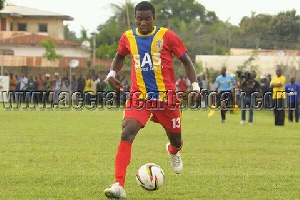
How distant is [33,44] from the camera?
225 feet

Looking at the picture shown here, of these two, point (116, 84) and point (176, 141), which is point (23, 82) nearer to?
point (176, 141)

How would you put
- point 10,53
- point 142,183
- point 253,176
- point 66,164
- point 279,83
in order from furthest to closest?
1. point 10,53
2. point 279,83
3. point 66,164
4. point 253,176
5. point 142,183

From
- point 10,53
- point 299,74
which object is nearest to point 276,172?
point 299,74

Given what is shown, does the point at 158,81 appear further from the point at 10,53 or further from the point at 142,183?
the point at 10,53

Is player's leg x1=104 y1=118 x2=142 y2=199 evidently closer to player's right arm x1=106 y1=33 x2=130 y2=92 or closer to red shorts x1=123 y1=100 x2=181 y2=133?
red shorts x1=123 y1=100 x2=181 y2=133

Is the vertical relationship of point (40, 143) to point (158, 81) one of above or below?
below

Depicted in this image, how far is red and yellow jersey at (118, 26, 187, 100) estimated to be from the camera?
28.6ft

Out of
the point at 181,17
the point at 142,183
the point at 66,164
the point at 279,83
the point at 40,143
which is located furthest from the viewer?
the point at 181,17

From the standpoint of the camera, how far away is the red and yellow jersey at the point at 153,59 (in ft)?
28.6

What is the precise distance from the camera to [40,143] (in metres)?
15.4

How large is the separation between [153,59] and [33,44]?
200 ft

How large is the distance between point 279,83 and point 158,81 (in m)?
16.1

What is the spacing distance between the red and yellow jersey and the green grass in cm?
127

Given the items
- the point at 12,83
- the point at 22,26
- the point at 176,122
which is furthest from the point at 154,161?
the point at 22,26
